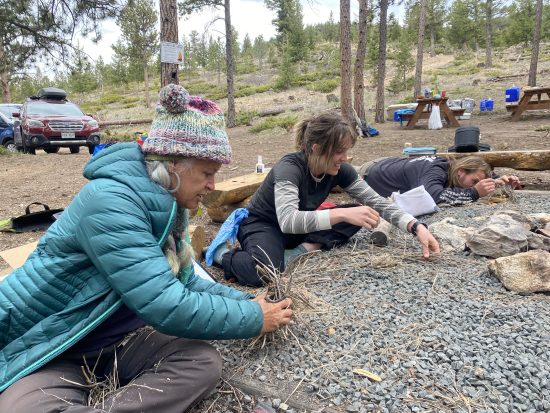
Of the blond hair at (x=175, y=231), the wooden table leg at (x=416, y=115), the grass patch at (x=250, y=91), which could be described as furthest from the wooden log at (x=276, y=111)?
the blond hair at (x=175, y=231)

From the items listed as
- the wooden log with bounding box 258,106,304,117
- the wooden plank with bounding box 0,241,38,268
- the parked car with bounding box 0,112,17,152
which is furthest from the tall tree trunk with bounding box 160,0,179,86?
the wooden log with bounding box 258,106,304,117

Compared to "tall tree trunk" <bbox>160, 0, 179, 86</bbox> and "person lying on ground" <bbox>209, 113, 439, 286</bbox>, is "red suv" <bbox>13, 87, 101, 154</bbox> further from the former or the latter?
"person lying on ground" <bbox>209, 113, 439, 286</bbox>

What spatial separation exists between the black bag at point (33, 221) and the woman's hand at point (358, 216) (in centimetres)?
313

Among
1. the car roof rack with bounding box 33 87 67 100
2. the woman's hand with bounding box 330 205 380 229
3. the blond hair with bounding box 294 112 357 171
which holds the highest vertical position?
the car roof rack with bounding box 33 87 67 100

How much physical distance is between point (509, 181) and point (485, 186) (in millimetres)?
680

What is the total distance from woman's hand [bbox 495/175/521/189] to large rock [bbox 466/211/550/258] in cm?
183

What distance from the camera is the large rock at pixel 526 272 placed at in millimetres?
2408

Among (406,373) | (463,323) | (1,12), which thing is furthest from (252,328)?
(1,12)

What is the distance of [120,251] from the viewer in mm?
1417

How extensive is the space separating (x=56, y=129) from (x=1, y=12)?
4.59 meters

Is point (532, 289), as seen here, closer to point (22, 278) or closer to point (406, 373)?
point (406, 373)

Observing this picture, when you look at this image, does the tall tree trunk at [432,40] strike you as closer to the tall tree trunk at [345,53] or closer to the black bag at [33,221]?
the tall tree trunk at [345,53]

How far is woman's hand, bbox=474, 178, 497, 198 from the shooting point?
Result: 14.6 ft

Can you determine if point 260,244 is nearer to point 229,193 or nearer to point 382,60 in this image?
point 229,193
